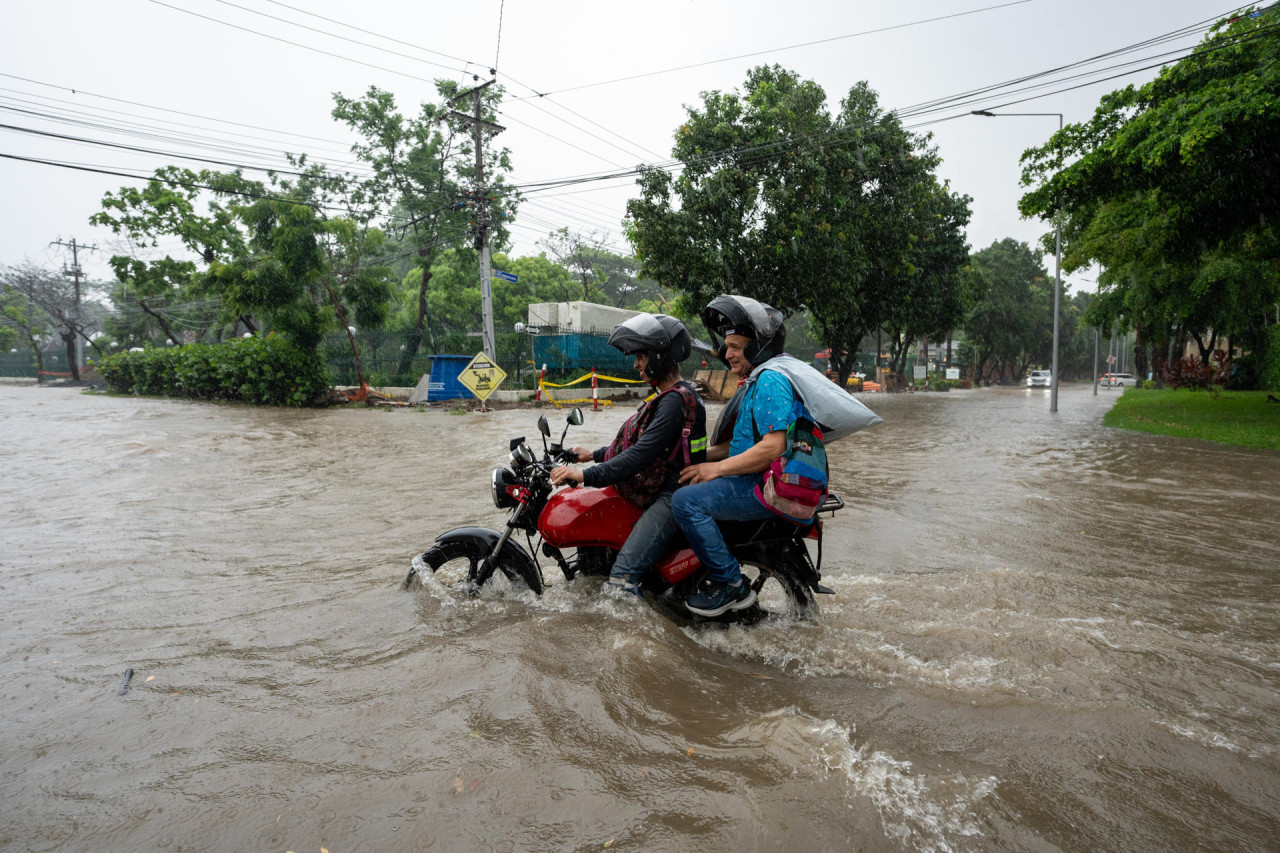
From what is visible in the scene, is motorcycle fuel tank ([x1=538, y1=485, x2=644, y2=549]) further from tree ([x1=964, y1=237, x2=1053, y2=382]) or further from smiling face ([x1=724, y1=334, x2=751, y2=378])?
tree ([x1=964, y1=237, x2=1053, y2=382])

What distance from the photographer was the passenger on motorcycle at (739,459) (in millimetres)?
3232

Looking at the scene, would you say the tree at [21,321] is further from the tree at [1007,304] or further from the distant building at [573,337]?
the tree at [1007,304]

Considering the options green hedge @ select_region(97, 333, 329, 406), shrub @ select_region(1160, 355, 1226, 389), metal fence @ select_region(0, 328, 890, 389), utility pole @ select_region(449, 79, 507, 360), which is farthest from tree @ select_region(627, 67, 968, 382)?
shrub @ select_region(1160, 355, 1226, 389)

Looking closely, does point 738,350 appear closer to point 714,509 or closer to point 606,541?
point 714,509

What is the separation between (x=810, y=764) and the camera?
2.61m

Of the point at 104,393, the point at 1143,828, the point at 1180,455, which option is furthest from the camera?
the point at 104,393

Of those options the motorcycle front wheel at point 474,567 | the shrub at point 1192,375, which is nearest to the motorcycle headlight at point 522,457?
the motorcycle front wheel at point 474,567

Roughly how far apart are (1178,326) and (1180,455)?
24.5m

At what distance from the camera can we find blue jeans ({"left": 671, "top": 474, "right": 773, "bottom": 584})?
3.36 metres

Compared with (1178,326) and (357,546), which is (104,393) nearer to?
(357,546)

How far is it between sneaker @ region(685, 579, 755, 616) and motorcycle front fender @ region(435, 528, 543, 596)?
889 millimetres

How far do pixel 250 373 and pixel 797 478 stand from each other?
22.7 meters

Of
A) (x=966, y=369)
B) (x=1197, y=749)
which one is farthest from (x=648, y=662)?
(x=966, y=369)

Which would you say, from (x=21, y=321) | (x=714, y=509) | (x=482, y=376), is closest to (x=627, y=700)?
(x=714, y=509)
